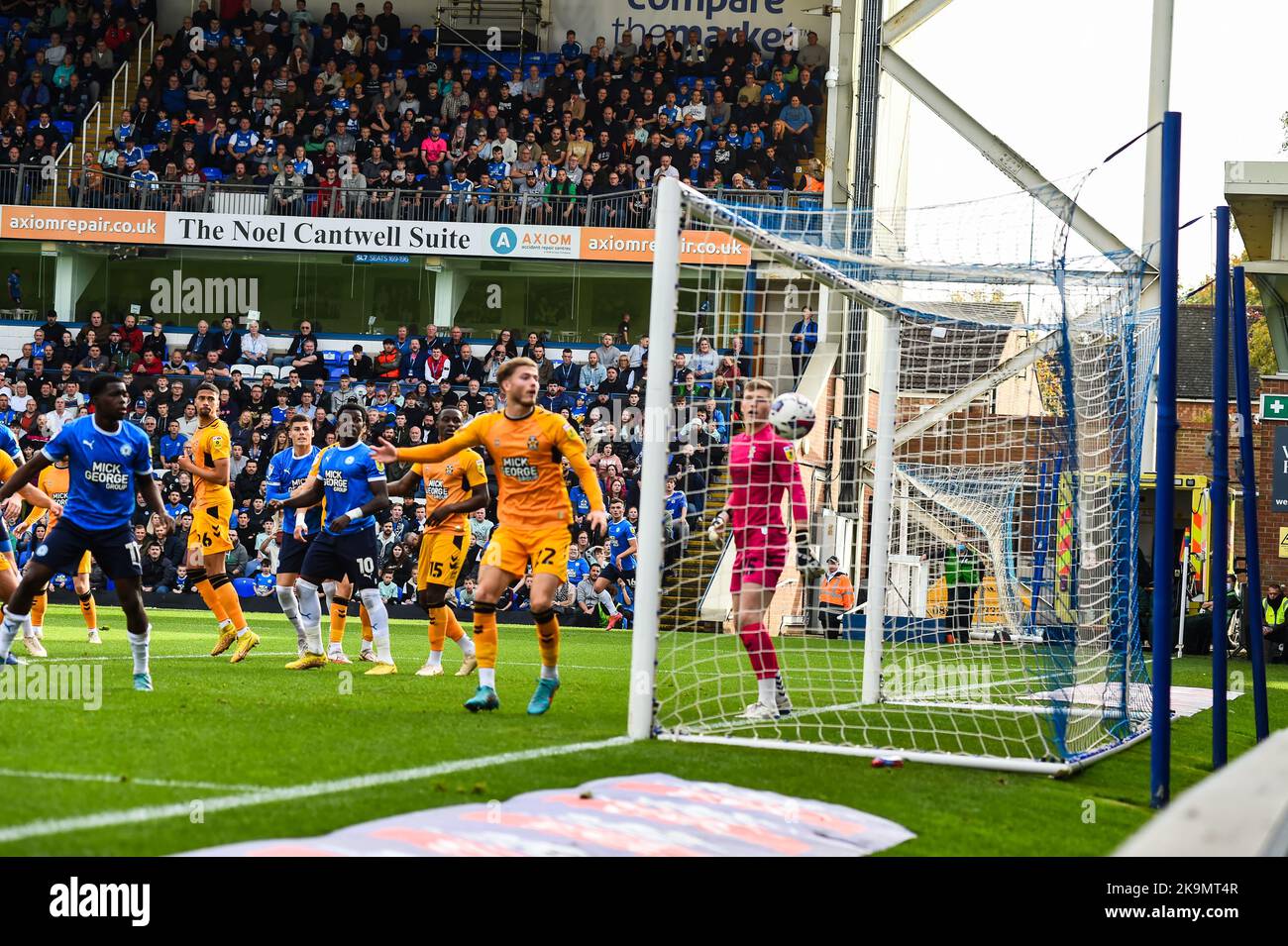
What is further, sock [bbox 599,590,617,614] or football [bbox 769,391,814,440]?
sock [bbox 599,590,617,614]

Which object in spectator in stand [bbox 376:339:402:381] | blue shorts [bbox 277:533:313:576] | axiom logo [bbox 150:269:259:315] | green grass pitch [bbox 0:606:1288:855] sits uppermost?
axiom logo [bbox 150:269:259:315]

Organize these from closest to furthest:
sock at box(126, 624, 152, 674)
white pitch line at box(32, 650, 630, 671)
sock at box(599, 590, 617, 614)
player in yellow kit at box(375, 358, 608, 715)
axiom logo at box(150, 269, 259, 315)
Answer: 1. player in yellow kit at box(375, 358, 608, 715)
2. sock at box(126, 624, 152, 674)
3. white pitch line at box(32, 650, 630, 671)
4. sock at box(599, 590, 617, 614)
5. axiom logo at box(150, 269, 259, 315)

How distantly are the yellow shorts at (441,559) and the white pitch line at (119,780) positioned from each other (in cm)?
633

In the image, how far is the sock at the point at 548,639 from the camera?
922 cm

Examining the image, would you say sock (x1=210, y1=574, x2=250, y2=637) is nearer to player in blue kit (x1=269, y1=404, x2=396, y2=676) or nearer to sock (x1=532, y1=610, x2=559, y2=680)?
player in blue kit (x1=269, y1=404, x2=396, y2=676)

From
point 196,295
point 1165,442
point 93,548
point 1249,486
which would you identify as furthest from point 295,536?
point 196,295

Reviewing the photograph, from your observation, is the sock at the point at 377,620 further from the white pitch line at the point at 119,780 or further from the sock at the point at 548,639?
the white pitch line at the point at 119,780

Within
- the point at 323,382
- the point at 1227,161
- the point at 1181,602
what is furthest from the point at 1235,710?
the point at 323,382

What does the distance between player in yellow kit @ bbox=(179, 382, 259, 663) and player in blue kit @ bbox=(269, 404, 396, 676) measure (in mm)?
655

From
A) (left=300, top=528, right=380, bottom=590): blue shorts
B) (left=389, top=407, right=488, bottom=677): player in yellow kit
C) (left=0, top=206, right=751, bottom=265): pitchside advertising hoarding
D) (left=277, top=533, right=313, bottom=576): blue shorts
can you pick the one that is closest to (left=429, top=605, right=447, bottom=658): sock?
(left=389, top=407, right=488, bottom=677): player in yellow kit

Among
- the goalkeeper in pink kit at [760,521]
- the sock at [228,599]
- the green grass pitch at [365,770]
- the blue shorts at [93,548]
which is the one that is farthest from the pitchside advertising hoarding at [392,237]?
the blue shorts at [93,548]

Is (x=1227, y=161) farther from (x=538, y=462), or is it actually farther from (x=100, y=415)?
(x=100, y=415)

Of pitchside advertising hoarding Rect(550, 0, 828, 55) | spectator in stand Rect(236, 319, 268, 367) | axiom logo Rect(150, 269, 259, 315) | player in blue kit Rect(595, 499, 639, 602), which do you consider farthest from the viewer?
pitchside advertising hoarding Rect(550, 0, 828, 55)
